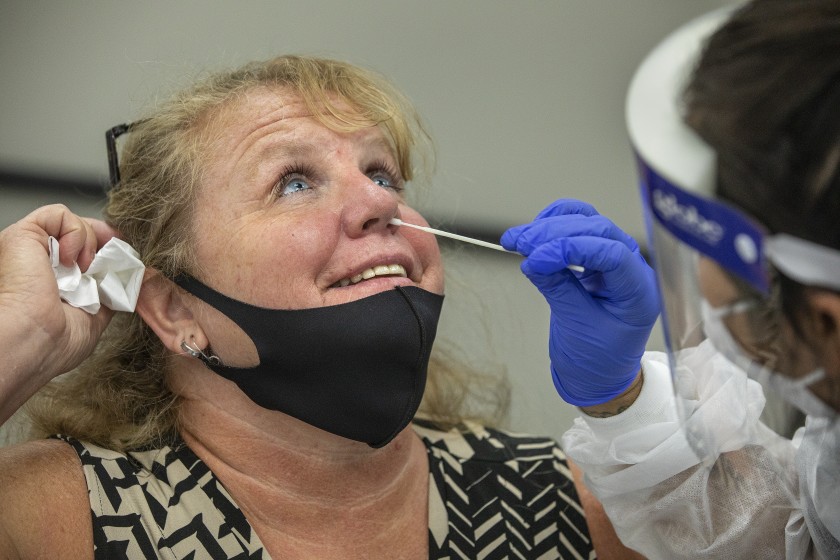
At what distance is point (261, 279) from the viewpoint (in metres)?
1.65

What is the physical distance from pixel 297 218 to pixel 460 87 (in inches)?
58.0

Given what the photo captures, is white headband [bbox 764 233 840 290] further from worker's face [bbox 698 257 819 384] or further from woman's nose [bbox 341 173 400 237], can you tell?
woman's nose [bbox 341 173 400 237]

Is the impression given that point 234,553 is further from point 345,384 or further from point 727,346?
point 727,346

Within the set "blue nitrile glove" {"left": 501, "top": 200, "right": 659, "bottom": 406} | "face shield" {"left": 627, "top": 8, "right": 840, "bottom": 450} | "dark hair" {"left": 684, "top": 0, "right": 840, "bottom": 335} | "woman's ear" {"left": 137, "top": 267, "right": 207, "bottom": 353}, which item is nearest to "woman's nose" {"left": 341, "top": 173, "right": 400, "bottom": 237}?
"blue nitrile glove" {"left": 501, "top": 200, "right": 659, "bottom": 406}

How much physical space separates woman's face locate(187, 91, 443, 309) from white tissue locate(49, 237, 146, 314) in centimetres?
14

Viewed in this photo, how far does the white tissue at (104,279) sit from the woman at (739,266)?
719mm

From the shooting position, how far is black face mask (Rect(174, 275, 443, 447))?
5.22ft

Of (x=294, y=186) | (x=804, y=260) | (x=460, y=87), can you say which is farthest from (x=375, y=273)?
(x=460, y=87)

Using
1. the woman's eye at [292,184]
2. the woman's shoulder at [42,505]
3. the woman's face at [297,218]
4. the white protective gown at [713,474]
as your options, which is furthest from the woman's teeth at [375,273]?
the woman's shoulder at [42,505]

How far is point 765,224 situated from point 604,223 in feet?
1.79

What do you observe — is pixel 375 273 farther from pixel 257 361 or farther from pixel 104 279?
pixel 104 279

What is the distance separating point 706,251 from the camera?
1.08 meters

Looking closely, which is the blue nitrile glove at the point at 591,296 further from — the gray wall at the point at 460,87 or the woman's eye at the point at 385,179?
the gray wall at the point at 460,87

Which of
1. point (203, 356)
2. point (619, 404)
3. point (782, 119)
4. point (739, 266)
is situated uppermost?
point (782, 119)
